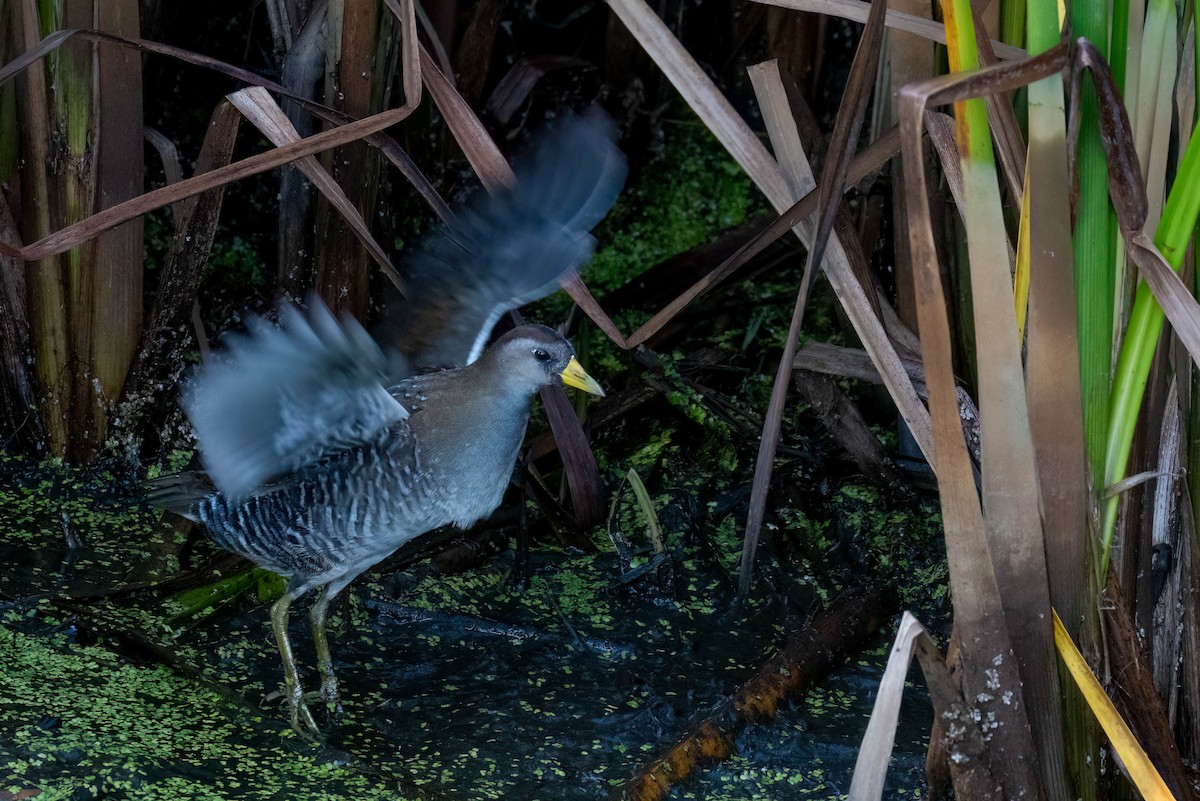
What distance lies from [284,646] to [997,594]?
5.13 ft

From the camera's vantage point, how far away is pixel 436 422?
9.09ft

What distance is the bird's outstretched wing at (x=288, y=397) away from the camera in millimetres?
2207

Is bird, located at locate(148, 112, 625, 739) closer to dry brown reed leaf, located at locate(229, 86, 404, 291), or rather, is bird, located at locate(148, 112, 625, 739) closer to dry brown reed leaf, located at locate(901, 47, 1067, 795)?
dry brown reed leaf, located at locate(229, 86, 404, 291)

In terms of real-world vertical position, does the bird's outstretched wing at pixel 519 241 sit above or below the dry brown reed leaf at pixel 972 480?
above

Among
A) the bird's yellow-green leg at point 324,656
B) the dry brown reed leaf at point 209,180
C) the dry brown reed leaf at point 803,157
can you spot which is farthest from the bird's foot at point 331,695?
the dry brown reed leaf at point 209,180

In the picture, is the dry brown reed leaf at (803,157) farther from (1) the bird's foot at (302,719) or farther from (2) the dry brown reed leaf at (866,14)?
(1) the bird's foot at (302,719)

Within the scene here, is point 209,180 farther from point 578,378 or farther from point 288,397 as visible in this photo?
point 578,378

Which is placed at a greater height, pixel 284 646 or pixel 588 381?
pixel 588 381

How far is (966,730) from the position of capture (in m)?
1.93

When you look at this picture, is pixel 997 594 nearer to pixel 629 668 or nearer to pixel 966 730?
pixel 966 730

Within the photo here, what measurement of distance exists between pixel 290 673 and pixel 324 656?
104mm

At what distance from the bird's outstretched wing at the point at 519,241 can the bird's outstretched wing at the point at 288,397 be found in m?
0.30

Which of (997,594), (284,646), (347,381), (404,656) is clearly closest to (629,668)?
(404,656)

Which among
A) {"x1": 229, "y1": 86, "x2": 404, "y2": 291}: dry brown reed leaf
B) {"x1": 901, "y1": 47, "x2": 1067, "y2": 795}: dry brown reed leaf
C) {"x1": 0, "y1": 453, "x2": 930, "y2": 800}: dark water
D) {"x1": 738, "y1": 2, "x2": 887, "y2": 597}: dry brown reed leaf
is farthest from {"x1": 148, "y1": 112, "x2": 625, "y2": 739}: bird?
{"x1": 901, "y1": 47, "x2": 1067, "y2": 795}: dry brown reed leaf
